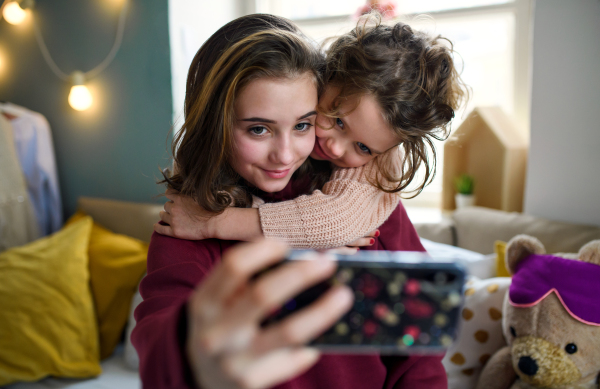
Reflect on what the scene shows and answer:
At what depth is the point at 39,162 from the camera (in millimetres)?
2305

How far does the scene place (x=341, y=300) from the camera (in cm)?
36

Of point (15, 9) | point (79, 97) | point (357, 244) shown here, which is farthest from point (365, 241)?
point (15, 9)

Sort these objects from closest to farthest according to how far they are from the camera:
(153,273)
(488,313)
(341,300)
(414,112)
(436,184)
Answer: (341,300) < (153,273) < (414,112) < (488,313) < (436,184)

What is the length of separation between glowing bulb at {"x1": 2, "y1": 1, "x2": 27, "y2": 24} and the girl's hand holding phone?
269 centimetres

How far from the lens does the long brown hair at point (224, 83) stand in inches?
27.0

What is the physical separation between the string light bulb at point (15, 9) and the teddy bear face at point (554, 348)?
2.78m

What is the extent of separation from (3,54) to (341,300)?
2.96 meters

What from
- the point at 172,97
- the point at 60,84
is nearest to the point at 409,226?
the point at 172,97

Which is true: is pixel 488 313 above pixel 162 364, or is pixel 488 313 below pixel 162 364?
below

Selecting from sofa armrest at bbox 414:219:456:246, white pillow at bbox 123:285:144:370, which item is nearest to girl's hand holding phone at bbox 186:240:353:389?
white pillow at bbox 123:285:144:370

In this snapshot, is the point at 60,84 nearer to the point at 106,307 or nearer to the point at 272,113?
the point at 106,307

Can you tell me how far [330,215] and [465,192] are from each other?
1419 mm

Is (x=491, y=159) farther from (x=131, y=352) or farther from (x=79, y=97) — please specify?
(x=79, y=97)

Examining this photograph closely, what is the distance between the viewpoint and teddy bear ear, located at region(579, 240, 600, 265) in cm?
95
